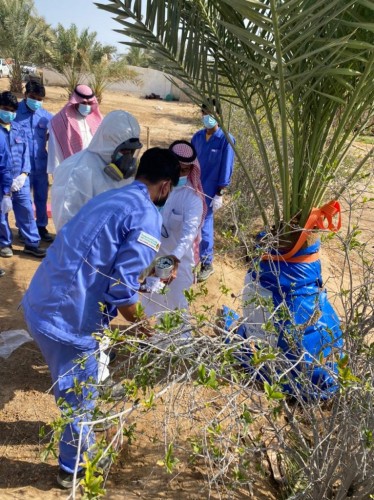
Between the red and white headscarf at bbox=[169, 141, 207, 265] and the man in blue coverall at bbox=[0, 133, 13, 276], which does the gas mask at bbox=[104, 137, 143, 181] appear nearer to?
the red and white headscarf at bbox=[169, 141, 207, 265]

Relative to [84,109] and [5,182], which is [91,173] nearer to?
[84,109]

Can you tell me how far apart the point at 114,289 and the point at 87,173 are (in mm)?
1194

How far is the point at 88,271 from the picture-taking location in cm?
198

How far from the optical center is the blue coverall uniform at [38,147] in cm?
471

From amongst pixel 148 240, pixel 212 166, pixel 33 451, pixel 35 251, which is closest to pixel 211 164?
pixel 212 166

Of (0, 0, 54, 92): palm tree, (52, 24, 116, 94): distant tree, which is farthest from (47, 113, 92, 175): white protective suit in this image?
(0, 0, 54, 92): palm tree

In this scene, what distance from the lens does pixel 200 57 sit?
2.77m

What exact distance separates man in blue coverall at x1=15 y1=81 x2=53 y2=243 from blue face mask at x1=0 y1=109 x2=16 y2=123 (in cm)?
33

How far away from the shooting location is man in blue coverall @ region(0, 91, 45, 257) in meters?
4.29

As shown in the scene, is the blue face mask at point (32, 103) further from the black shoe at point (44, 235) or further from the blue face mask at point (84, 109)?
the black shoe at point (44, 235)

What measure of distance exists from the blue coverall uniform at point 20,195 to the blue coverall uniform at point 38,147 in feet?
0.42

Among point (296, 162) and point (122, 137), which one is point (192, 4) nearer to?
point (122, 137)

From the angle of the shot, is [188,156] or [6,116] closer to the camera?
[188,156]

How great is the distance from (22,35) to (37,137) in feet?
47.7
